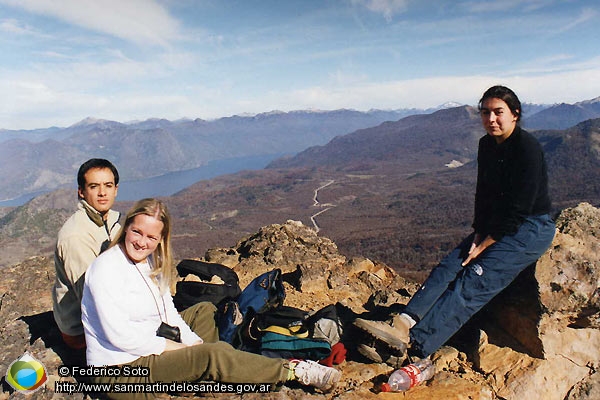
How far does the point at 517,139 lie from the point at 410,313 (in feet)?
8.41

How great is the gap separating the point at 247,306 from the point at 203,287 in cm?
156

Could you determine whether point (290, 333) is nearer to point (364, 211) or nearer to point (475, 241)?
point (475, 241)

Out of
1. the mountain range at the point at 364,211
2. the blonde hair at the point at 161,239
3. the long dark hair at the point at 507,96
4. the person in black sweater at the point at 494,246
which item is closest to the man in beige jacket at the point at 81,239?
the blonde hair at the point at 161,239

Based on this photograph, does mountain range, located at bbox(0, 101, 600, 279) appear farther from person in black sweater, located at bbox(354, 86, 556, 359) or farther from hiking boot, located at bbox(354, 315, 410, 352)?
hiking boot, located at bbox(354, 315, 410, 352)

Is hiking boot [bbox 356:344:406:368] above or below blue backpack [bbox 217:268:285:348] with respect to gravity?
below

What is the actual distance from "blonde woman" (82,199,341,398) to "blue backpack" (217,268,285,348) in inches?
30.3

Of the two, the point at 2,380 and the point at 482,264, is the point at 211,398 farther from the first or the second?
the point at 482,264

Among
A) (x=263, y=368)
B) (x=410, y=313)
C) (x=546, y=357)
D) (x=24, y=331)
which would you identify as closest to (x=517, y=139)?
(x=410, y=313)

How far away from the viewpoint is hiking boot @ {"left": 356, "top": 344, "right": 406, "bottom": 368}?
15.6 feet

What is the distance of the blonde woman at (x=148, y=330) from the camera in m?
3.58

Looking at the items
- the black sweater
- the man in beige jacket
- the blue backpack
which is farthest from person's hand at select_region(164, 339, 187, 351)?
the black sweater

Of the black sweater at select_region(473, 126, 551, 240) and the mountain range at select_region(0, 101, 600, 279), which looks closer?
the black sweater at select_region(473, 126, 551, 240)

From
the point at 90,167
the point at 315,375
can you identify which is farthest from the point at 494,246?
the point at 90,167

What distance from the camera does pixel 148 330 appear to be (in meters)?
3.87
